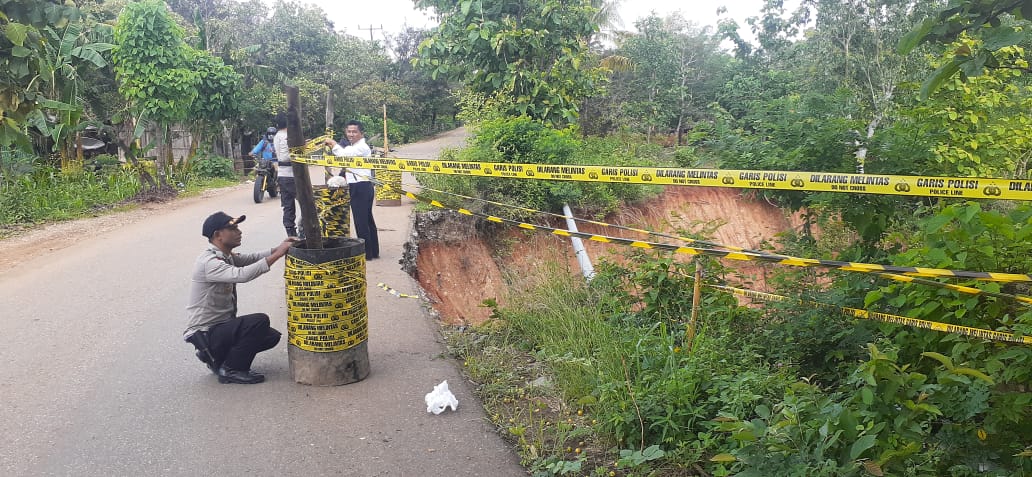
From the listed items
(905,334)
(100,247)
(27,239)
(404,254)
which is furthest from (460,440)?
(27,239)

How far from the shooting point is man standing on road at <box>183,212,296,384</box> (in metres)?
4.78

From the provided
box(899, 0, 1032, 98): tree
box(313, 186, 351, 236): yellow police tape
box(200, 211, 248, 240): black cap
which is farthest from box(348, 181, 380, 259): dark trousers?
box(899, 0, 1032, 98): tree

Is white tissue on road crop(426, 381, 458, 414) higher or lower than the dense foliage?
lower

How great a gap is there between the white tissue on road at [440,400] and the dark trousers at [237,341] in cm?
136

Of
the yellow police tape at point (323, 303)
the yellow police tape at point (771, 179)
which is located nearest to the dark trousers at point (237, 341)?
the yellow police tape at point (323, 303)

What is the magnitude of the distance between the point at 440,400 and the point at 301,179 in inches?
71.1

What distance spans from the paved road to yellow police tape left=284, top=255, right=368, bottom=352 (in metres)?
0.36

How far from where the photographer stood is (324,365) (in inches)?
189

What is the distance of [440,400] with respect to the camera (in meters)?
4.53

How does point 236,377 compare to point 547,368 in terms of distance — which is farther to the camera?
point 547,368

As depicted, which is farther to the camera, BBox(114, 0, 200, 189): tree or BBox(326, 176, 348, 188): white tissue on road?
BBox(114, 0, 200, 189): tree

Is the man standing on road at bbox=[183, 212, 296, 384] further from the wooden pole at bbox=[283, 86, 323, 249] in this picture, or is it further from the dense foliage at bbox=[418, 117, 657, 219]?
the dense foliage at bbox=[418, 117, 657, 219]

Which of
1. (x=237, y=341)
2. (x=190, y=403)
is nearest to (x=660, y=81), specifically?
(x=237, y=341)

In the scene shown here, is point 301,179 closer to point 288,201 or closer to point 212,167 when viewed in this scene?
point 288,201
